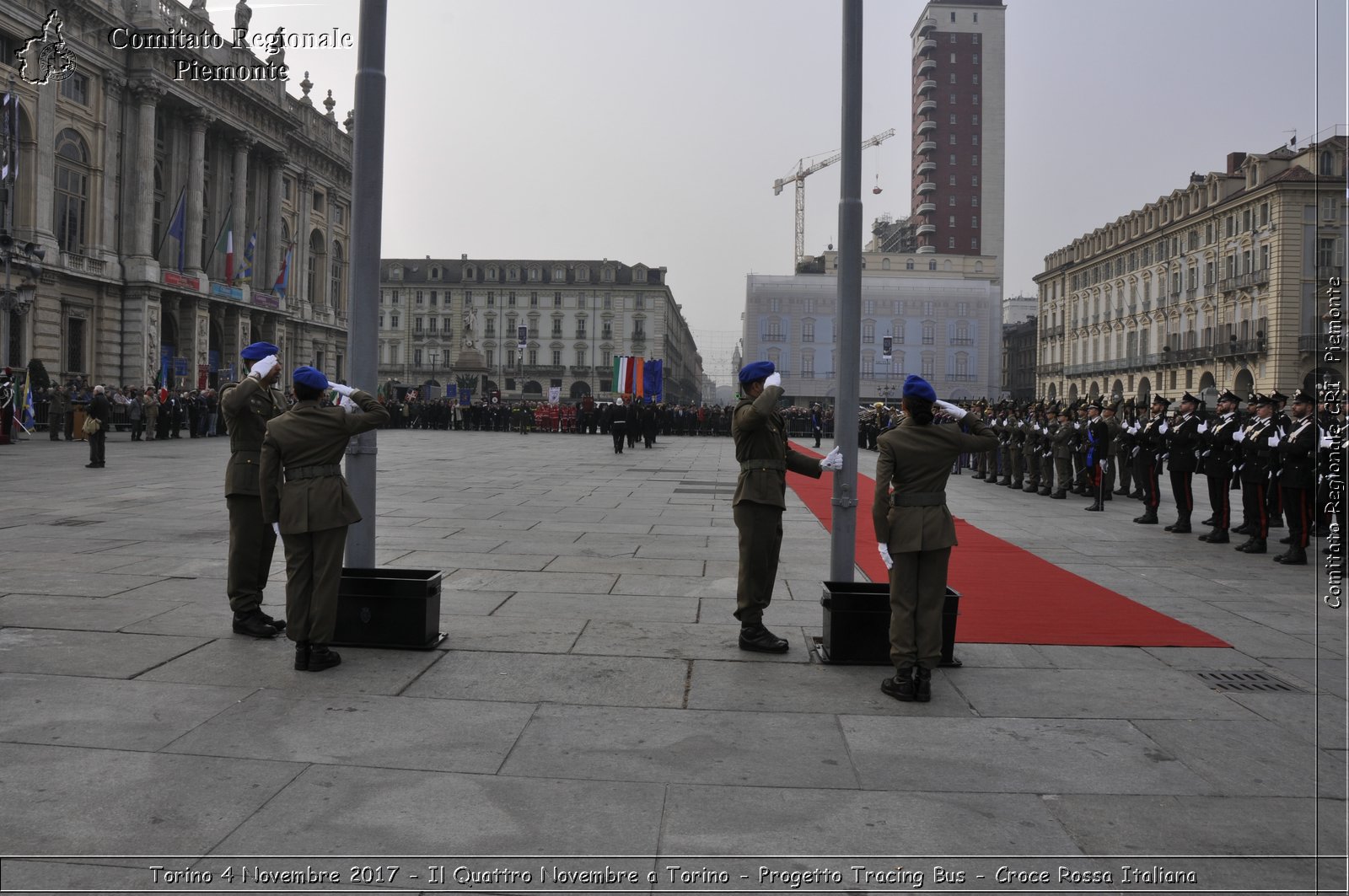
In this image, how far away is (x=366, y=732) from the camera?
4309 millimetres

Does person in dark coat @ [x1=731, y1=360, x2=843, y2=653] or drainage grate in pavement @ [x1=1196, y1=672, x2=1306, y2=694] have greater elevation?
person in dark coat @ [x1=731, y1=360, x2=843, y2=653]

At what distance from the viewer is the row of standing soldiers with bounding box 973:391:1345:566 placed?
403 inches

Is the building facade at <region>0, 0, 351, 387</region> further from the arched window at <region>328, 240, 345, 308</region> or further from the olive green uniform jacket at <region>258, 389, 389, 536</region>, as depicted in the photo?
the olive green uniform jacket at <region>258, 389, 389, 536</region>

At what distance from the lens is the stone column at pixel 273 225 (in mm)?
54594

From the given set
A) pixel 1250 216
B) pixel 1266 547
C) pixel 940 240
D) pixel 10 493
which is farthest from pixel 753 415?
pixel 940 240

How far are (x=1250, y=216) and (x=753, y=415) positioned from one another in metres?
56.4

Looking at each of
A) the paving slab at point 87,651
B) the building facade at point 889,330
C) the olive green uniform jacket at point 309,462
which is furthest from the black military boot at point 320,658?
the building facade at point 889,330

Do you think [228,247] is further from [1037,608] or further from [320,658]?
[1037,608]

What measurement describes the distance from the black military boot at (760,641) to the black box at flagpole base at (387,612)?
6.19 feet

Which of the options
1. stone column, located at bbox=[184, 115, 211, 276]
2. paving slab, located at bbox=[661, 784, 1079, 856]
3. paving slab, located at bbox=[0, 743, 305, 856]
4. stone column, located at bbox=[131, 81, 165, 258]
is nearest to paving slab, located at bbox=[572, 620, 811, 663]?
paving slab, located at bbox=[661, 784, 1079, 856]

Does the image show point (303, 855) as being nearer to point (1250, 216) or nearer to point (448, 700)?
point (448, 700)

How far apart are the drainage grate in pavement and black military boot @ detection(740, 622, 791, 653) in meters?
2.38

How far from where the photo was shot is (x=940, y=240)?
365ft

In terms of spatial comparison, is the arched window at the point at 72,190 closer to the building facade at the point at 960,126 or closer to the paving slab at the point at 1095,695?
the paving slab at the point at 1095,695
